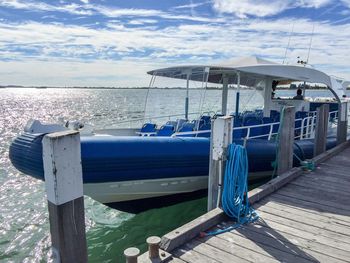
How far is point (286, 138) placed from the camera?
16.3 ft

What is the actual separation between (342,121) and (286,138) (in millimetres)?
3547

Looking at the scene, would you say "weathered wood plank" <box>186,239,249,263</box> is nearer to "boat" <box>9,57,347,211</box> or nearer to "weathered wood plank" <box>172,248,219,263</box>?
"weathered wood plank" <box>172,248,219,263</box>

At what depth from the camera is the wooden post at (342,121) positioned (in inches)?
290

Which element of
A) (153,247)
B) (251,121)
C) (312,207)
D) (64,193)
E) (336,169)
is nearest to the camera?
(64,193)

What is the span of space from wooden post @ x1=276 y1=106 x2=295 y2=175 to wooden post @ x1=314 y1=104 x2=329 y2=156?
1.52m

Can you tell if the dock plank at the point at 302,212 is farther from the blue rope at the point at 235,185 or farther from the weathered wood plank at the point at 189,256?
the weathered wood plank at the point at 189,256

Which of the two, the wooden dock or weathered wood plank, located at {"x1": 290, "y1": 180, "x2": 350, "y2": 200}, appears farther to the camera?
weathered wood plank, located at {"x1": 290, "y1": 180, "x2": 350, "y2": 200}

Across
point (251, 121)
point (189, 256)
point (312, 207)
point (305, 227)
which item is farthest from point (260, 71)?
point (189, 256)

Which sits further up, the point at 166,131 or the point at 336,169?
the point at 166,131

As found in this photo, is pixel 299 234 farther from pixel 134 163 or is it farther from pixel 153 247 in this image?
pixel 134 163

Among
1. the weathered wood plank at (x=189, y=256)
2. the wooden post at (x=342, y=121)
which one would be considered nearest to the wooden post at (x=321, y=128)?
the wooden post at (x=342, y=121)

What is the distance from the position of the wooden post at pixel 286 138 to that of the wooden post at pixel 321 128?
1.52 metres

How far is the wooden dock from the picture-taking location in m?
2.88

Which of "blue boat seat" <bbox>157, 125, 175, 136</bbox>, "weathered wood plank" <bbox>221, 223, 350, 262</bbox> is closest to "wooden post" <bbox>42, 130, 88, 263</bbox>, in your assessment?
"weathered wood plank" <bbox>221, 223, 350, 262</bbox>
